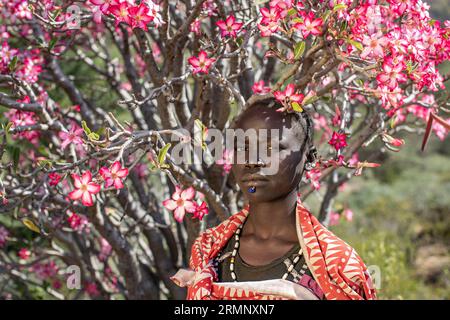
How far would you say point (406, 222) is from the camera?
387 inches

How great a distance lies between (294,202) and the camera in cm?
258

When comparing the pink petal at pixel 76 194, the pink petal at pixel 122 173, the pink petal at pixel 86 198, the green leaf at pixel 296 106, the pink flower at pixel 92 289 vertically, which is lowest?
the pink flower at pixel 92 289

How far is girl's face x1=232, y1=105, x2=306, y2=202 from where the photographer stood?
8.05 ft

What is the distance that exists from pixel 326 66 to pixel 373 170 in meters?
12.7

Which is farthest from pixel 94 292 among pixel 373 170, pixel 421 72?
pixel 373 170

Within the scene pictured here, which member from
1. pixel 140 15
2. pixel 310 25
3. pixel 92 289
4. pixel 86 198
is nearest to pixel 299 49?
pixel 310 25

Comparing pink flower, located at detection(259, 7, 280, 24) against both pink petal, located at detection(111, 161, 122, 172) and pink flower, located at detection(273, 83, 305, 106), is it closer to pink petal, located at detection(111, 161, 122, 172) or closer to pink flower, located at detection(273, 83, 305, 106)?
pink flower, located at detection(273, 83, 305, 106)

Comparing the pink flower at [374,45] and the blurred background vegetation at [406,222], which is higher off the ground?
the pink flower at [374,45]

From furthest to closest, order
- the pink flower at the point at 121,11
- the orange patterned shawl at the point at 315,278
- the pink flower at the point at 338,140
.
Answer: the pink flower at the point at 338,140
the pink flower at the point at 121,11
the orange patterned shawl at the point at 315,278

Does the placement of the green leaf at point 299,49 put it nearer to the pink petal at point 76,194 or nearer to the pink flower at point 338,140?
the pink flower at point 338,140

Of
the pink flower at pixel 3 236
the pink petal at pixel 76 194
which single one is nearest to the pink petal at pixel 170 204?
the pink petal at pixel 76 194

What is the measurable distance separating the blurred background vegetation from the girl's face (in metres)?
2.22

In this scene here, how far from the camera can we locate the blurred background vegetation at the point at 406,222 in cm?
633

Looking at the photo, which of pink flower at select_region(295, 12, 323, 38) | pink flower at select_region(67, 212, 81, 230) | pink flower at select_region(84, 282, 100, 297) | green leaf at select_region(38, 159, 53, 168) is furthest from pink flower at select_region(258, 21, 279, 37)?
pink flower at select_region(84, 282, 100, 297)
